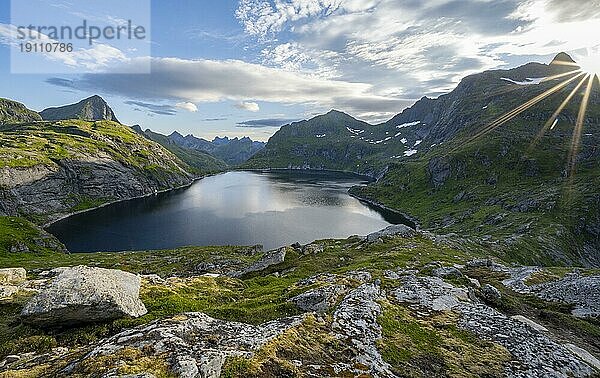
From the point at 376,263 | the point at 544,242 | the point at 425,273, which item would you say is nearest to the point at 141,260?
the point at 376,263

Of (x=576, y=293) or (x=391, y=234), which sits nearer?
(x=576, y=293)

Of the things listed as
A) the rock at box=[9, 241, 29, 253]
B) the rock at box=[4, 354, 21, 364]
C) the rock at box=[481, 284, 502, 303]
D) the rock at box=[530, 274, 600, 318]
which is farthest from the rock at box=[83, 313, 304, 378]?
the rock at box=[9, 241, 29, 253]

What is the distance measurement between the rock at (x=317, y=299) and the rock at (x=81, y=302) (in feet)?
33.1

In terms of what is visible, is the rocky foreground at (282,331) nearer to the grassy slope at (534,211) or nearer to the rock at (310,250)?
the rock at (310,250)

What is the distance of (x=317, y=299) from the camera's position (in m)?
23.5

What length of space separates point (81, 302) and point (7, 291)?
9502 millimetres

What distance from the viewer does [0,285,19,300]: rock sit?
68.5ft

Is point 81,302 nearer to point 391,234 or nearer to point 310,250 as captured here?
point 310,250

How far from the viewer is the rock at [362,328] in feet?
55.0

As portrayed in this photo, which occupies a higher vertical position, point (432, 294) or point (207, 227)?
point (432, 294)

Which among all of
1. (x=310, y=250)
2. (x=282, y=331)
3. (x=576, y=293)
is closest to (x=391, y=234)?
(x=310, y=250)

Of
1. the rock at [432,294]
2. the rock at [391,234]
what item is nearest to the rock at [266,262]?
the rock at [432,294]

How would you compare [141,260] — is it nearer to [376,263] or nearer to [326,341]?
[376,263]

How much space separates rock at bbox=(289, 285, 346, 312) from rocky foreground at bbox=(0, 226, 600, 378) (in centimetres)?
9
